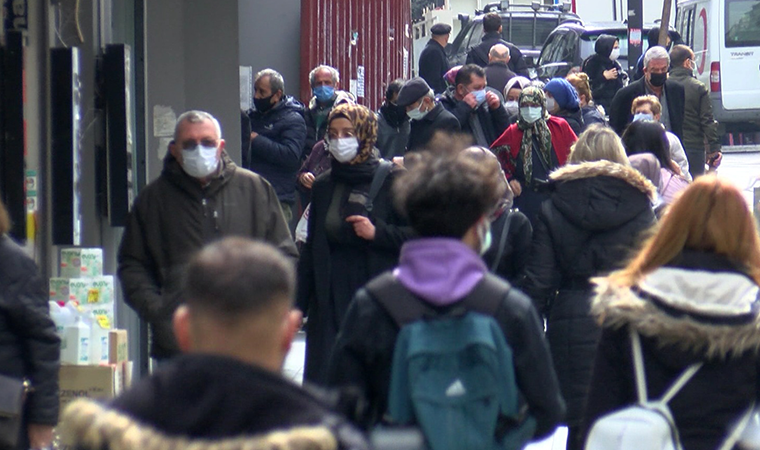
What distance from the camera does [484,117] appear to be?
10.4 meters

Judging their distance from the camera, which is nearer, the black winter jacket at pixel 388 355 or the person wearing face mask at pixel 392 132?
the black winter jacket at pixel 388 355

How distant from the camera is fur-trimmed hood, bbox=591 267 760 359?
11.8 ft

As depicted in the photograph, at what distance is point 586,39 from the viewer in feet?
71.3

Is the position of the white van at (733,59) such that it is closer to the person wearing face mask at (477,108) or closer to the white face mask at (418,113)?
the person wearing face mask at (477,108)

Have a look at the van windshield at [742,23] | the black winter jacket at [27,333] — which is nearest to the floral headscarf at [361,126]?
the black winter jacket at [27,333]

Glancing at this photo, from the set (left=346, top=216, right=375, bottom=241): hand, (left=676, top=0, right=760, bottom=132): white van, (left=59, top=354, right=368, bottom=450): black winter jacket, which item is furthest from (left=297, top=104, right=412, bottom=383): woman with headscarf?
(left=676, top=0, right=760, bottom=132): white van

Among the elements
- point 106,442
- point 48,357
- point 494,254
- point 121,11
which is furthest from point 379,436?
point 121,11

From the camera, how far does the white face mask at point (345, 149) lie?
650 cm

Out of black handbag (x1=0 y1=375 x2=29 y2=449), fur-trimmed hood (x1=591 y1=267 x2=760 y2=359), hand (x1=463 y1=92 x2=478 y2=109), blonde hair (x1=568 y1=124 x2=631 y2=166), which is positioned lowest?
black handbag (x1=0 y1=375 x2=29 y2=449)

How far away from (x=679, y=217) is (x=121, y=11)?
5.33 m

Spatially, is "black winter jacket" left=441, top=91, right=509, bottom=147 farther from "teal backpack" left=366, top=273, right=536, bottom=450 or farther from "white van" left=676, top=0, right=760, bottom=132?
"white van" left=676, top=0, right=760, bottom=132

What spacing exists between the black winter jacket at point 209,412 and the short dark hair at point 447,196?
121 centimetres

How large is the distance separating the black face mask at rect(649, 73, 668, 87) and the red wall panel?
12.0 ft

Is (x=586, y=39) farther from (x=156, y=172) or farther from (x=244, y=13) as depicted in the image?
(x=156, y=172)
